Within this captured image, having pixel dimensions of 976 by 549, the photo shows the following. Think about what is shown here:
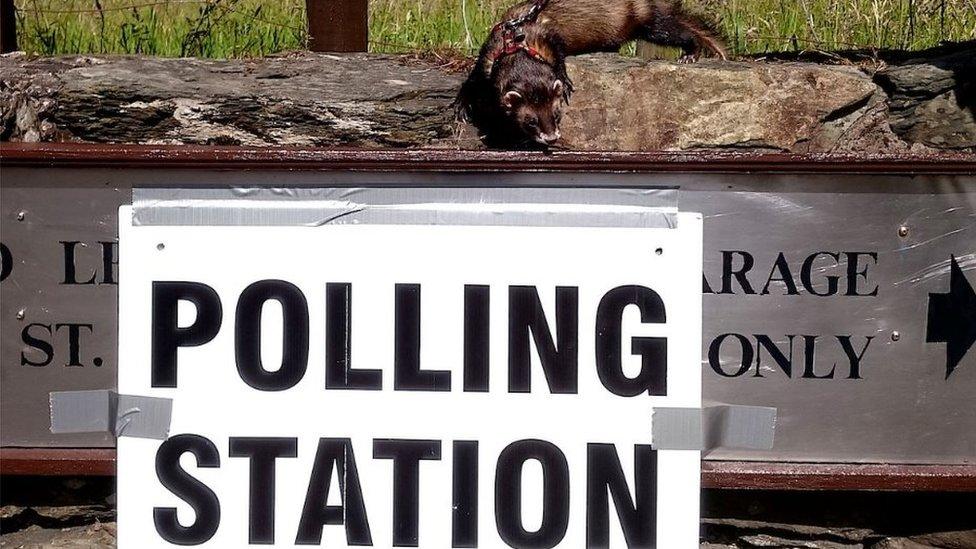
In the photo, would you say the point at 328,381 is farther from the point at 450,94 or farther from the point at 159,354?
the point at 450,94

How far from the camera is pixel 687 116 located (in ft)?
13.0

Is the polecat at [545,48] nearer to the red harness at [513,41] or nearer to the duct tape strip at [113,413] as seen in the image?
the red harness at [513,41]

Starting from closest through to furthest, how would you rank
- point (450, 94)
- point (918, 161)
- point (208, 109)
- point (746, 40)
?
point (918, 161)
point (208, 109)
point (450, 94)
point (746, 40)

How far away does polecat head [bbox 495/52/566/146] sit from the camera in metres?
4.29

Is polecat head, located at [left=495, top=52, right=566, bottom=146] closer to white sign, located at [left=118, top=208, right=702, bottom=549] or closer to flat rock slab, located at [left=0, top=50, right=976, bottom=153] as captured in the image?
flat rock slab, located at [left=0, top=50, right=976, bottom=153]

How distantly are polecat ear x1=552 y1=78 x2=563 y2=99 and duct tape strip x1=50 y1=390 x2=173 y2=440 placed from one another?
2327mm

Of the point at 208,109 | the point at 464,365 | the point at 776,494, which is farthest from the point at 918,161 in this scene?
the point at 208,109

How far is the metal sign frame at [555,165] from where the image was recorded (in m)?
2.75

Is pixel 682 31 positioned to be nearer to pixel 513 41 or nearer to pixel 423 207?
pixel 513 41

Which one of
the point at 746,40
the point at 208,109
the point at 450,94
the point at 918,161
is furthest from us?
the point at 746,40

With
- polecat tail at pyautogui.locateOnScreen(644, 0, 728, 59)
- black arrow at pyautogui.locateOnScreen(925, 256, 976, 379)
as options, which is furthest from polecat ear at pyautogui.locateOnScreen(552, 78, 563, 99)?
black arrow at pyautogui.locateOnScreen(925, 256, 976, 379)

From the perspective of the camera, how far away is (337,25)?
4.50 m

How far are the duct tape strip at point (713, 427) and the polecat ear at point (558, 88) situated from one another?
6.10ft

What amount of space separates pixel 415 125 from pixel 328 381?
1753 millimetres
